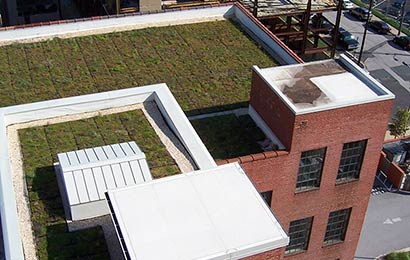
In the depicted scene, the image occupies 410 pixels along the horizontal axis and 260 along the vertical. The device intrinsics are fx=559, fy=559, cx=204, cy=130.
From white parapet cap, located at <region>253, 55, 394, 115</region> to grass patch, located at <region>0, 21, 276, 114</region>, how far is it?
3616 millimetres

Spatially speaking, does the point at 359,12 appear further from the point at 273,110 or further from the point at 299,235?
the point at 273,110

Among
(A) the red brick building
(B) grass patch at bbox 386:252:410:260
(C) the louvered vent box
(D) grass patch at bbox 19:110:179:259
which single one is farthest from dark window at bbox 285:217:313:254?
(B) grass patch at bbox 386:252:410:260

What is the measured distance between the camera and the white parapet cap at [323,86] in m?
23.0

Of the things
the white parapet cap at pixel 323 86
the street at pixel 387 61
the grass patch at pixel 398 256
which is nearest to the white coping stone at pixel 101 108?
the white parapet cap at pixel 323 86

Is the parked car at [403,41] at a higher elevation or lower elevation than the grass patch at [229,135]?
lower

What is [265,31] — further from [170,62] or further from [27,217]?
[27,217]

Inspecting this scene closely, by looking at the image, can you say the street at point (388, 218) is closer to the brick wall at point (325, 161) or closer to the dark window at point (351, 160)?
the brick wall at point (325, 161)

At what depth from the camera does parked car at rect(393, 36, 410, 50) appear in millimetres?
63403

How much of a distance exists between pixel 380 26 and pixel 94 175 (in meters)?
55.3

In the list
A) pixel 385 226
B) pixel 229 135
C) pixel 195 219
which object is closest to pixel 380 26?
pixel 385 226

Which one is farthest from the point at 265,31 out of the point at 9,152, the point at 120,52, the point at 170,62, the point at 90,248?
the point at 90,248

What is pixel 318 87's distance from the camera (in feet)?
79.2

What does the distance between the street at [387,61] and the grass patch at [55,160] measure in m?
36.1

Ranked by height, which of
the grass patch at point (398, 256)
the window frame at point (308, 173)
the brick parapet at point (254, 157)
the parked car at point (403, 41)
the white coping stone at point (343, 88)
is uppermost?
the white coping stone at point (343, 88)
